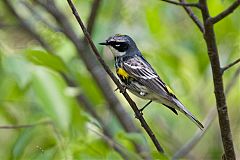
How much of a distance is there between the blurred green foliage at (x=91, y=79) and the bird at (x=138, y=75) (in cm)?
11

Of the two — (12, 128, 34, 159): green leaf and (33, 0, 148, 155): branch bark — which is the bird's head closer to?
(33, 0, 148, 155): branch bark

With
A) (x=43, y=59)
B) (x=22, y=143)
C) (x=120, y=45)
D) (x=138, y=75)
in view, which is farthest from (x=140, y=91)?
(x=22, y=143)

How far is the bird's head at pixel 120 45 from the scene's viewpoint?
4.07 metres

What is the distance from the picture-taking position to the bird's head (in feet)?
13.4

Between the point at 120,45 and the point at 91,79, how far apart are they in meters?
1.02

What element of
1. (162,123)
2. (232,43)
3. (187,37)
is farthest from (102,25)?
(162,123)

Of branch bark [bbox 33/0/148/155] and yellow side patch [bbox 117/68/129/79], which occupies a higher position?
yellow side patch [bbox 117/68/129/79]

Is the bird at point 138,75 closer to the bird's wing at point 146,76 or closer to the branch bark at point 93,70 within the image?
the bird's wing at point 146,76

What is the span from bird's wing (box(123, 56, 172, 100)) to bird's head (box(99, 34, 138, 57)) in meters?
0.10

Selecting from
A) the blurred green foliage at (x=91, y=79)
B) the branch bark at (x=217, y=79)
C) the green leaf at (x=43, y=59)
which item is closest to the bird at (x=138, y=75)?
the blurred green foliage at (x=91, y=79)

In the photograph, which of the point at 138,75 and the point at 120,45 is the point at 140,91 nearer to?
the point at 138,75

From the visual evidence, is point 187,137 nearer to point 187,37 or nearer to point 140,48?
point 187,37

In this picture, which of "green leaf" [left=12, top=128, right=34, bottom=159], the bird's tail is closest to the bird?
the bird's tail

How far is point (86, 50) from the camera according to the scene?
4.96 m
